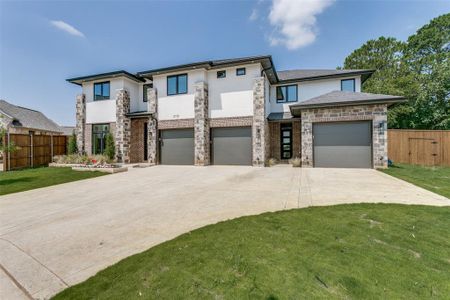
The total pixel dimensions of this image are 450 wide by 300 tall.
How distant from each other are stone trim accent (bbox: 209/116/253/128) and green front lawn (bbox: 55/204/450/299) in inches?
388

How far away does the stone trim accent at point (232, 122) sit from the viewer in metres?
13.0

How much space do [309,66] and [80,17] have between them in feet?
55.5

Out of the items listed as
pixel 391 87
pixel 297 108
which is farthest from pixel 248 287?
pixel 391 87

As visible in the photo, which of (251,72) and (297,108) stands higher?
(251,72)

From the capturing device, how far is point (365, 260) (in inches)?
97.9

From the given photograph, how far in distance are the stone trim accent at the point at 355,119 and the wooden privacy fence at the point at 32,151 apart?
57.3 ft

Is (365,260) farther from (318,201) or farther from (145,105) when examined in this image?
(145,105)

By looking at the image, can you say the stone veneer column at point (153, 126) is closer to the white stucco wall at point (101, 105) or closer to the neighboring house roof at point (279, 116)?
the white stucco wall at point (101, 105)

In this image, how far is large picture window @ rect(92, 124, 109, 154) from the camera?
15867 millimetres

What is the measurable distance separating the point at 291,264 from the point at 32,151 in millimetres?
18517

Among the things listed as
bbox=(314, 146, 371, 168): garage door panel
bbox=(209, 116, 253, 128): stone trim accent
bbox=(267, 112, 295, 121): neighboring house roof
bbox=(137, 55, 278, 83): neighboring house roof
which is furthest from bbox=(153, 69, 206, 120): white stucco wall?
bbox=(314, 146, 371, 168): garage door panel

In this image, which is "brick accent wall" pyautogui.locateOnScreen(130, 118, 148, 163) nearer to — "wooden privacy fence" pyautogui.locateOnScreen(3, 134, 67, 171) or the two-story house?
the two-story house

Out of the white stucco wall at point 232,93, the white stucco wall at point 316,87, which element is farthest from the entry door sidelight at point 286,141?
the white stucco wall at point 232,93

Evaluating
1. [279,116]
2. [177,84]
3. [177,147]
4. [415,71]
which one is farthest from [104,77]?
[415,71]
